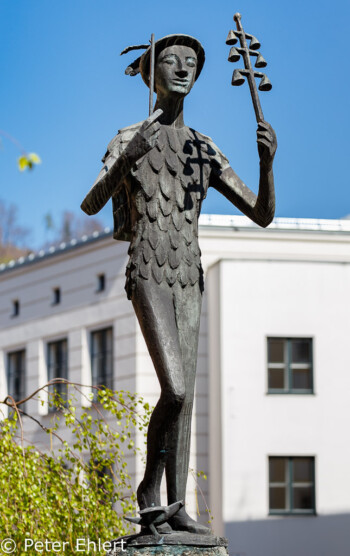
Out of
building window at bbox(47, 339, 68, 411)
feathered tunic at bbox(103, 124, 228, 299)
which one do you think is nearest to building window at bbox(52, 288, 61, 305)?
building window at bbox(47, 339, 68, 411)

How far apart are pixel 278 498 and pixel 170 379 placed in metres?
24.7

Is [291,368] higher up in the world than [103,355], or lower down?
lower down

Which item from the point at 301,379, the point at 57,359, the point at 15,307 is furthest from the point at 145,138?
the point at 15,307

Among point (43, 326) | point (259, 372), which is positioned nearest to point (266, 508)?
point (259, 372)

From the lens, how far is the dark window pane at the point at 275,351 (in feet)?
105

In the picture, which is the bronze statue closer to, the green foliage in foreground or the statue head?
the statue head

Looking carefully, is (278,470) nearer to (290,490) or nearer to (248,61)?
(290,490)

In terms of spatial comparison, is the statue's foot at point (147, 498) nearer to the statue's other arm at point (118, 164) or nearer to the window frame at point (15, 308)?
the statue's other arm at point (118, 164)

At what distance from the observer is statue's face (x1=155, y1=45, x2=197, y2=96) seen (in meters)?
7.90

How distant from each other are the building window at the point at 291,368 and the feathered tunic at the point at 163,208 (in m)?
24.2

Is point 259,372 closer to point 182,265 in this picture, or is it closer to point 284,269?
point 284,269

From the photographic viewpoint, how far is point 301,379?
105 feet

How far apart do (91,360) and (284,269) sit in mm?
6383

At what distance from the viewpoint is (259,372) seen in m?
31.8
